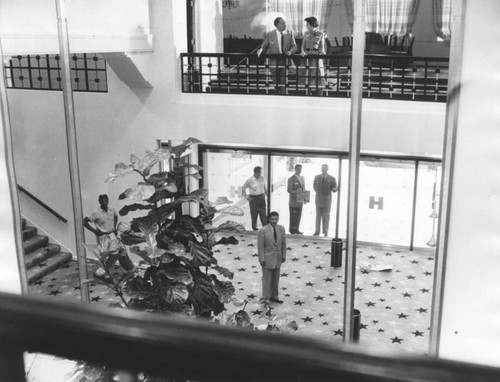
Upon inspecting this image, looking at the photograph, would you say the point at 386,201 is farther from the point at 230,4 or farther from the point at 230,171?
the point at 230,4

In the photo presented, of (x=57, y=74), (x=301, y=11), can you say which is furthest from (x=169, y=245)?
(x=57, y=74)

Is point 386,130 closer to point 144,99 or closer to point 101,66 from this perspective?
point 144,99

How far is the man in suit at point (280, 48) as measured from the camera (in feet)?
26.8

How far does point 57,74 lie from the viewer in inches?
388

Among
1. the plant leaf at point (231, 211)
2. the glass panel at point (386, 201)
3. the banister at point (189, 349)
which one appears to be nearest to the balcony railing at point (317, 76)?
the glass panel at point (386, 201)

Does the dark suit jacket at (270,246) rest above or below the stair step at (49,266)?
above

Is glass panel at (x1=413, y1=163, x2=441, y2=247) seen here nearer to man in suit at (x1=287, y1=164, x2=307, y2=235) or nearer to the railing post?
man in suit at (x1=287, y1=164, x2=307, y2=235)

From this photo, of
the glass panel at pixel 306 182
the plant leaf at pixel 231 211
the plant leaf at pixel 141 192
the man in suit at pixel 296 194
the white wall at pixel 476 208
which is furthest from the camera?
the man in suit at pixel 296 194

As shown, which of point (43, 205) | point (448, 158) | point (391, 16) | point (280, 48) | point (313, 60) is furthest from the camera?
point (43, 205)

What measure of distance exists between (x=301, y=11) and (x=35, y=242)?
5.13 m

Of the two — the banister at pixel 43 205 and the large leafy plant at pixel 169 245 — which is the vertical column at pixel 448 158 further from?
the banister at pixel 43 205

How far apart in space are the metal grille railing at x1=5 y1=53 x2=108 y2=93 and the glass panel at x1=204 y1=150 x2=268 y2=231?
86.1 inches

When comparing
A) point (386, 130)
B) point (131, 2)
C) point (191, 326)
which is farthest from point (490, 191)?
point (131, 2)

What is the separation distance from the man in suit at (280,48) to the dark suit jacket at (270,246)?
1858mm
